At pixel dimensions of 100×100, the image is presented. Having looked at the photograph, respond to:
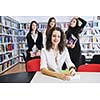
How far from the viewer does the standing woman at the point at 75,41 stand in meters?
2.41

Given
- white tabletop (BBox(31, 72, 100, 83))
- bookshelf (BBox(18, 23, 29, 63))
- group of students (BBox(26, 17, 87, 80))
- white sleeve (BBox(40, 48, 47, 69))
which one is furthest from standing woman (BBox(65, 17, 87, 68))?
bookshelf (BBox(18, 23, 29, 63))

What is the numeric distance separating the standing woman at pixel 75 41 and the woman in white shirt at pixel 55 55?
2.2 inches

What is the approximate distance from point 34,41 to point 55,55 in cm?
33

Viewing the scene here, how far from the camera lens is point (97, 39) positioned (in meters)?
2.43

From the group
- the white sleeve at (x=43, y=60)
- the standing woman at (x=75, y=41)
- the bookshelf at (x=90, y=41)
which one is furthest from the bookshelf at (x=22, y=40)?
the bookshelf at (x=90, y=41)

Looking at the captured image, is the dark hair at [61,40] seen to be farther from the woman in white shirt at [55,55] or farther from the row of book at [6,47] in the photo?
the row of book at [6,47]

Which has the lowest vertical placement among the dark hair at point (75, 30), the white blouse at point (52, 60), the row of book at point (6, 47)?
the white blouse at point (52, 60)

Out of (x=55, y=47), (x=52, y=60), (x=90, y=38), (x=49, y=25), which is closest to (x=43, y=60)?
(x=52, y=60)

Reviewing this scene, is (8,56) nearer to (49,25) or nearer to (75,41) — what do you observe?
(49,25)

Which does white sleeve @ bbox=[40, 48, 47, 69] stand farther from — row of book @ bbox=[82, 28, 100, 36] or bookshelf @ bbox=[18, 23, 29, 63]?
row of book @ bbox=[82, 28, 100, 36]

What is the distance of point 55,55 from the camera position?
2463 mm
